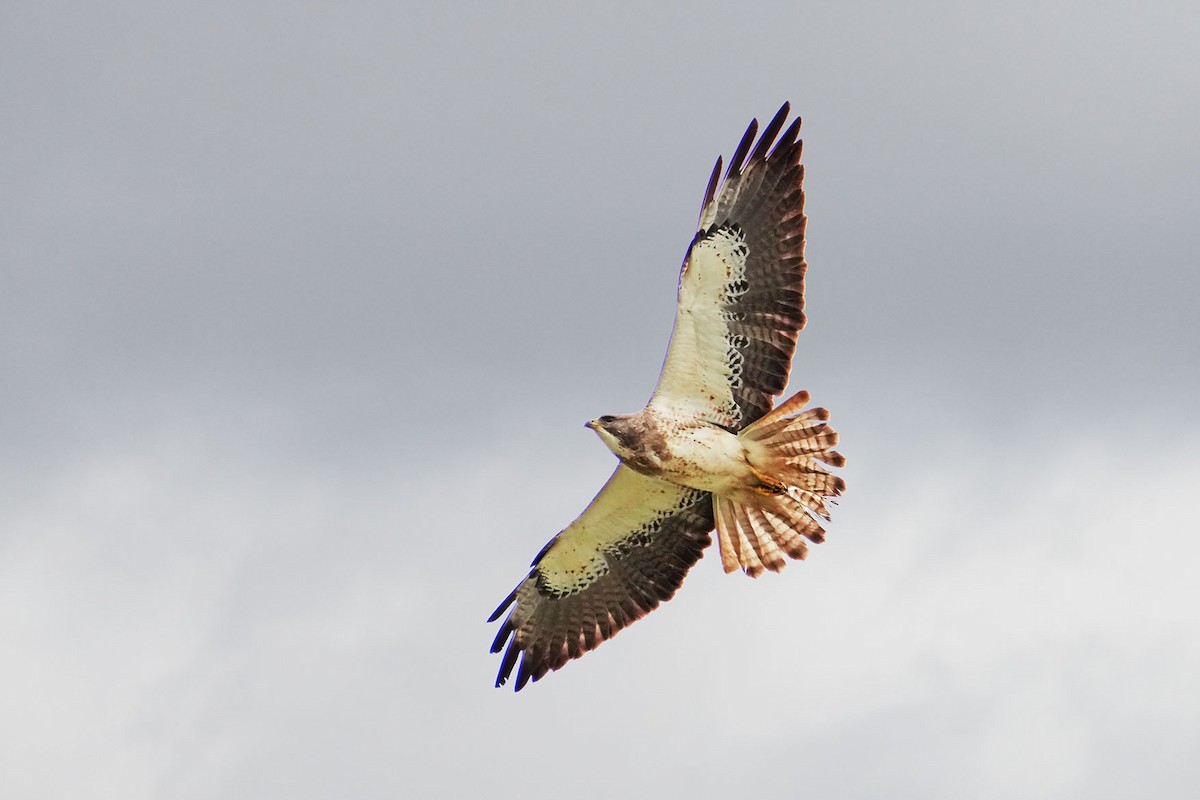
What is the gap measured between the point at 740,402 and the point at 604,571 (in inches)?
99.6

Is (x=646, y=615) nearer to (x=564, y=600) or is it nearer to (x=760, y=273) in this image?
Result: (x=564, y=600)

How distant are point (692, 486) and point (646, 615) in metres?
1.71

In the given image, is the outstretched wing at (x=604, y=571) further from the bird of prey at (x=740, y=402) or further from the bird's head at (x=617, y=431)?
the bird's head at (x=617, y=431)

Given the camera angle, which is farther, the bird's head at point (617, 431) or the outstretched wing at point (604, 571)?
the outstretched wing at point (604, 571)

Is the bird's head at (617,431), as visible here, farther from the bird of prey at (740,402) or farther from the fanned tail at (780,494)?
the fanned tail at (780,494)

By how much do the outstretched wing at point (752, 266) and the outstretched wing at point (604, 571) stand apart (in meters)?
1.71

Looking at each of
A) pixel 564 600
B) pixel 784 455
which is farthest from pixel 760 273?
pixel 564 600

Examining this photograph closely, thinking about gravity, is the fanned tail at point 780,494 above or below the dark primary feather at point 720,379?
below

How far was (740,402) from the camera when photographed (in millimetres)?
16953

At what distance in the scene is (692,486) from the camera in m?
17.4

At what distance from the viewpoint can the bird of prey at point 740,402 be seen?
16562mm

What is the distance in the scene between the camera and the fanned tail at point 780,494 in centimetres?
1659

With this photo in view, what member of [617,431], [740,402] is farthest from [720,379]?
[617,431]

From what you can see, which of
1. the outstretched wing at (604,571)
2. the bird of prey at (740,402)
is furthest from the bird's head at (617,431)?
the outstretched wing at (604,571)
